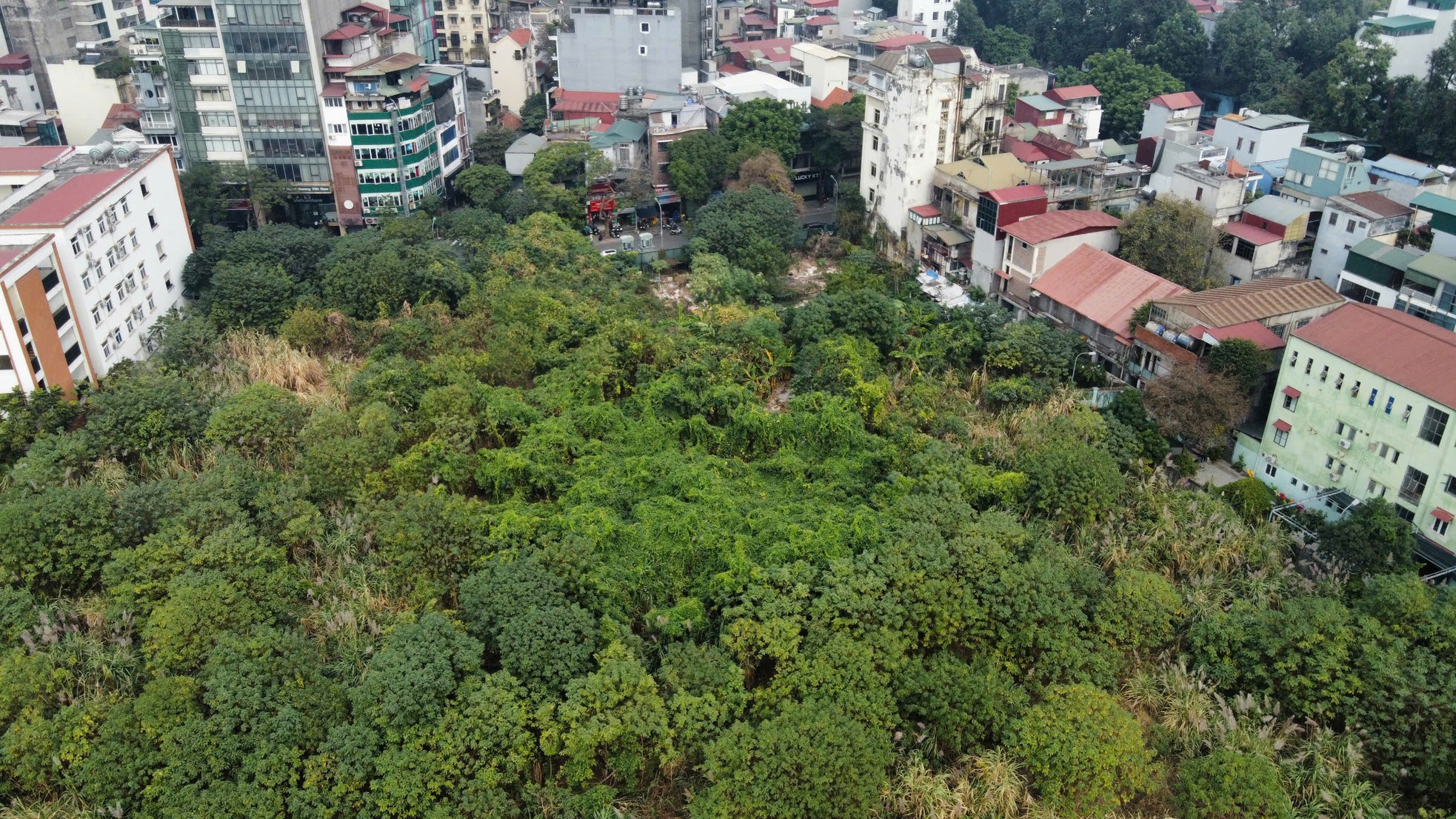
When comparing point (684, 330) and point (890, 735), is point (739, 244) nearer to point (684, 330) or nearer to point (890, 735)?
point (684, 330)

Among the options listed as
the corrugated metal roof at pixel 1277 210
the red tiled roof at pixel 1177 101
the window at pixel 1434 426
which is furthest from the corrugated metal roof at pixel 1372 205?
the red tiled roof at pixel 1177 101

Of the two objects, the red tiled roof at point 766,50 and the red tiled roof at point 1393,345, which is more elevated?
the red tiled roof at point 766,50

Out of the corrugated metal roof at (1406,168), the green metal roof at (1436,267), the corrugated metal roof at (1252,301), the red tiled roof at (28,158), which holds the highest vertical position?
the red tiled roof at (28,158)

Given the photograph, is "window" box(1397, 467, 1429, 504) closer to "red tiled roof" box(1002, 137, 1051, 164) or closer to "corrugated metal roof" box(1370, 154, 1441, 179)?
"corrugated metal roof" box(1370, 154, 1441, 179)

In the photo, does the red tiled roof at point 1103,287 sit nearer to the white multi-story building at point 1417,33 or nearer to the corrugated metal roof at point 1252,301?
the corrugated metal roof at point 1252,301

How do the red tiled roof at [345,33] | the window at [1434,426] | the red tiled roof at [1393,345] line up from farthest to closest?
the red tiled roof at [345,33] → the red tiled roof at [1393,345] → the window at [1434,426]

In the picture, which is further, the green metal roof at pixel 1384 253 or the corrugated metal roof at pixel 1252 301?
the green metal roof at pixel 1384 253

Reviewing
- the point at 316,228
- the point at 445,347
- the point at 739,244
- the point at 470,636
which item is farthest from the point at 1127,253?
the point at 316,228
